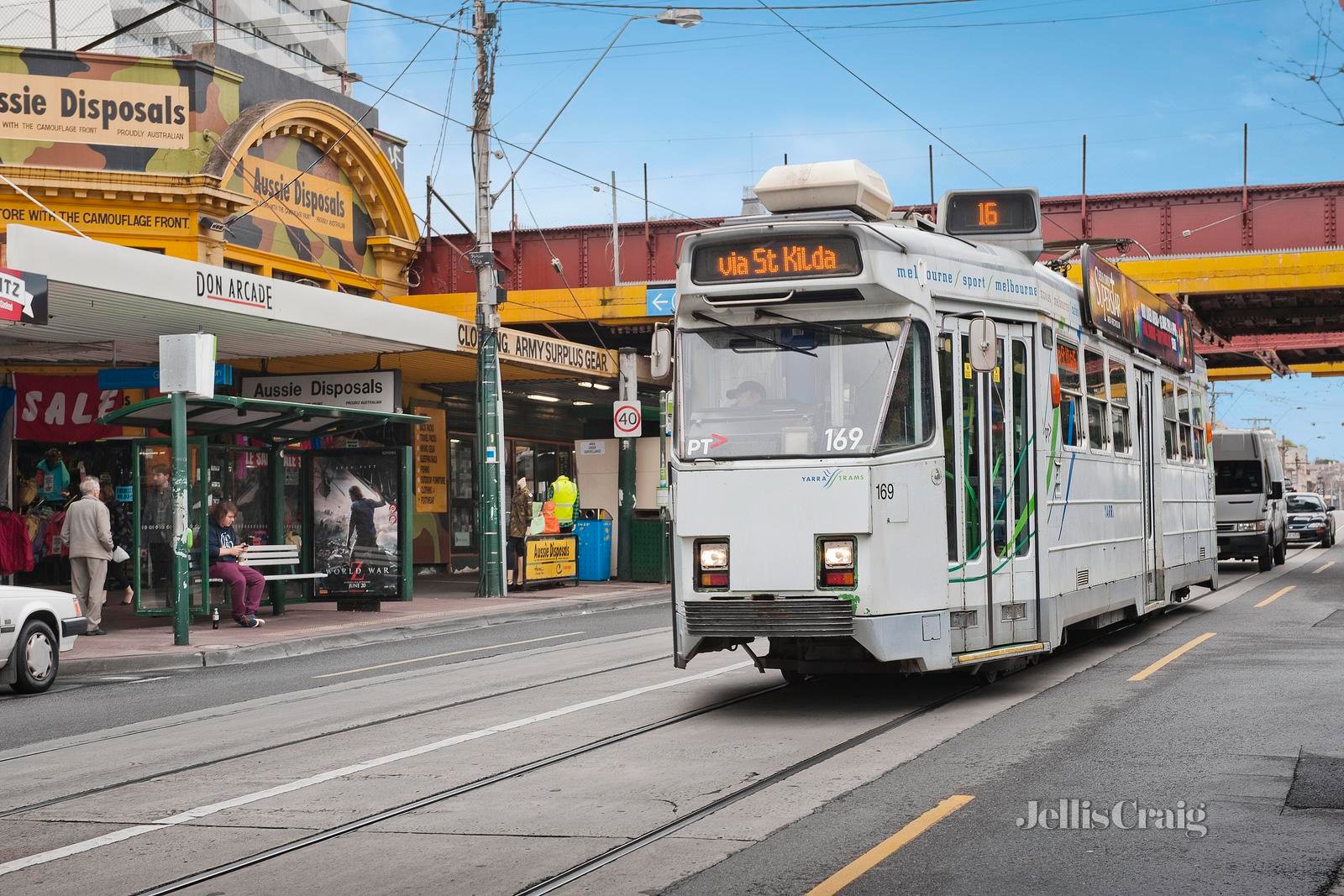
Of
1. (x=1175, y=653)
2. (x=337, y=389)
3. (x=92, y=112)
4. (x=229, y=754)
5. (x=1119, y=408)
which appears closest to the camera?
(x=229, y=754)

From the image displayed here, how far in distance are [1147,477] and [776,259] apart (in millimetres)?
6769

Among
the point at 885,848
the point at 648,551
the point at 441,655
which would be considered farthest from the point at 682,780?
the point at 648,551

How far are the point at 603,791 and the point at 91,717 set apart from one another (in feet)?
19.2

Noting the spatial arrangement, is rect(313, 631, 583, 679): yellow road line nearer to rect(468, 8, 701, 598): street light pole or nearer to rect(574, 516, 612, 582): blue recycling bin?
rect(468, 8, 701, 598): street light pole

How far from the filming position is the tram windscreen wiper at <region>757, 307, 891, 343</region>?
997 centimetres

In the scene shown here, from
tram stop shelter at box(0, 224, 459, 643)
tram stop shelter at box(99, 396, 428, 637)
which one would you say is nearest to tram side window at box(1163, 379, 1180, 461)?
tram stop shelter at box(99, 396, 428, 637)

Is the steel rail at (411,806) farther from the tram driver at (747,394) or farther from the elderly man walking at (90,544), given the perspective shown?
the elderly man walking at (90,544)

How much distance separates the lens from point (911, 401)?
993 centimetres

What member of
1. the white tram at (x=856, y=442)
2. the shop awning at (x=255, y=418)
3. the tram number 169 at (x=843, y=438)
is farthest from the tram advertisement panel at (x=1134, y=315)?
the shop awning at (x=255, y=418)

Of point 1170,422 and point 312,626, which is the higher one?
point 1170,422

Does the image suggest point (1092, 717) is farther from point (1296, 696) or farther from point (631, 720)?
point (631, 720)

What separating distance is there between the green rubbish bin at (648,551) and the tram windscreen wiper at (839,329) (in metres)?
18.2

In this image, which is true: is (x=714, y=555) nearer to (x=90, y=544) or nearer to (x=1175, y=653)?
(x=1175, y=653)

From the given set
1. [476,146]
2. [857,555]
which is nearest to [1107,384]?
[857,555]
